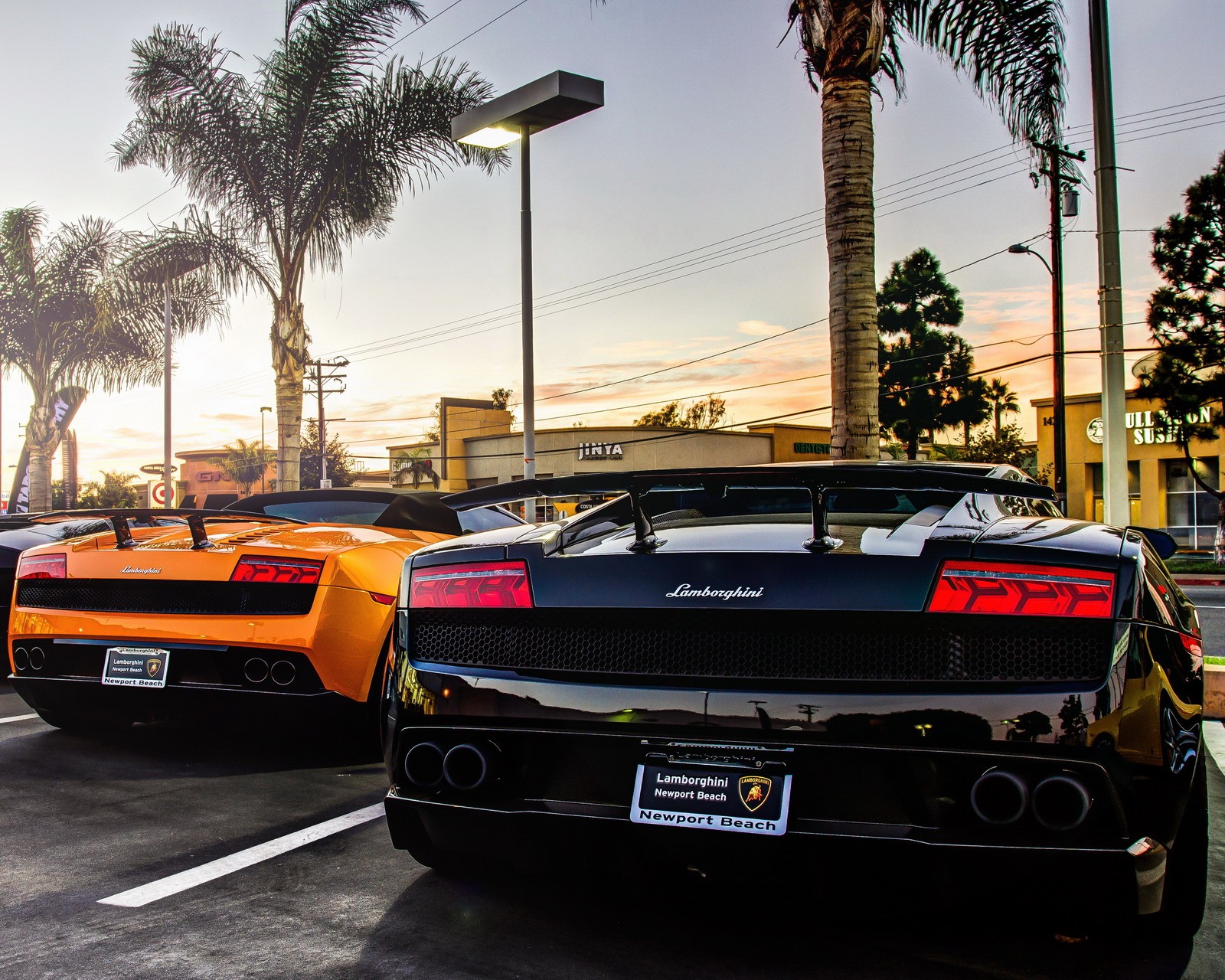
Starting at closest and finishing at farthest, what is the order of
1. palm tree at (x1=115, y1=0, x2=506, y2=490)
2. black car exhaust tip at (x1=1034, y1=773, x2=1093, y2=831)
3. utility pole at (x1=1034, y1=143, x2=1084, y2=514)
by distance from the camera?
black car exhaust tip at (x1=1034, y1=773, x2=1093, y2=831) → palm tree at (x1=115, y1=0, x2=506, y2=490) → utility pole at (x1=1034, y1=143, x2=1084, y2=514)

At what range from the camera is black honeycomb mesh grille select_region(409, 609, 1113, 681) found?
2.22 metres

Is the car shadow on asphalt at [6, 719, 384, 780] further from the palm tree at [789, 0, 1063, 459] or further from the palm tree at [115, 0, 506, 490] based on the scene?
the palm tree at [115, 0, 506, 490]

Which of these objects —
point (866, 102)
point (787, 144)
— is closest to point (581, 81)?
point (866, 102)

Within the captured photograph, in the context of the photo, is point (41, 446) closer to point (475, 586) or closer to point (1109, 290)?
point (1109, 290)

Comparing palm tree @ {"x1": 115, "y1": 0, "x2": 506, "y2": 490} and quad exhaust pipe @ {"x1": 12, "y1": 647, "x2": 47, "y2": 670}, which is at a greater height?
palm tree @ {"x1": 115, "y1": 0, "x2": 506, "y2": 490}

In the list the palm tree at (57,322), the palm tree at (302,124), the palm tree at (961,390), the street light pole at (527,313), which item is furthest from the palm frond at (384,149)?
the palm tree at (961,390)

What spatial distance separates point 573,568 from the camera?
2.57 m

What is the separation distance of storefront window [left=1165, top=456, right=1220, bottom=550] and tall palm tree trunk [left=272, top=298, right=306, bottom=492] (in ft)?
98.6

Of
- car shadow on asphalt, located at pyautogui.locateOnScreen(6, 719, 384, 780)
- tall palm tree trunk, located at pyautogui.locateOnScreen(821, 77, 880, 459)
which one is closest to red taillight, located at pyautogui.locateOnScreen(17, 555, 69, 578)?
car shadow on asphalt, located at pyautogui.locateOnScreen(6, 719, 384, 780)

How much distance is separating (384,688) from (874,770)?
50.2 inches

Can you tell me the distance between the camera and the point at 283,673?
4.22 metres

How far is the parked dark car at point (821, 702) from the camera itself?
215 cm

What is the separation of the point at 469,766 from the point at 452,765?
4cm

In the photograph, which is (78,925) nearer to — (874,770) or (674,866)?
(674,866)
